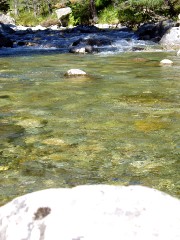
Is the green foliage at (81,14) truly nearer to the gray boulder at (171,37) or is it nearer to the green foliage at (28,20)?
the green foliage at (28,20)

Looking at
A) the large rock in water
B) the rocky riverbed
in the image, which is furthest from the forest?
the large rock in water

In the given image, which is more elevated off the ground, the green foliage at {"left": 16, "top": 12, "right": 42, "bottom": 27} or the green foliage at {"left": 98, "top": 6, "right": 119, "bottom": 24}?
the green foliage at {"left": 98, "top": 6, "right": 119, "bottom": 24}

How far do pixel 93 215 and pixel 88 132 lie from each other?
3.22m

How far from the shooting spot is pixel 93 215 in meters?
2.16

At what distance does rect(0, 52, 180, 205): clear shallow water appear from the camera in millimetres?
3941

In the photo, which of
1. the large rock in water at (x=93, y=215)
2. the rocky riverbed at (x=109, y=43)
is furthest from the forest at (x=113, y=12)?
the large rock in water at (x=93, y=215)

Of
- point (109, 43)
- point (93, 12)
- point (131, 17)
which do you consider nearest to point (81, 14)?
point (93, 12)

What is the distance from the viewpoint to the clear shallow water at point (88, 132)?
12.9ft

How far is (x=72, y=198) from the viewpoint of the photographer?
232 cm

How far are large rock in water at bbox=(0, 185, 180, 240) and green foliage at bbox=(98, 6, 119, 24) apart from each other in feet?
124

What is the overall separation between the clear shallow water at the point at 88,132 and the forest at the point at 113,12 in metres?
17.6

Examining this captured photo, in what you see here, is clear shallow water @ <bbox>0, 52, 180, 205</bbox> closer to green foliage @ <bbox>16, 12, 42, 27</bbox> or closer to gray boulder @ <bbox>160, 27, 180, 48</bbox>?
gray boulder @ <bbox>160, 27, 180, 48</bbox>

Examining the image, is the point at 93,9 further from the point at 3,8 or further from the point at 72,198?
the point at 72,198

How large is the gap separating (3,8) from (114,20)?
1745 cm
